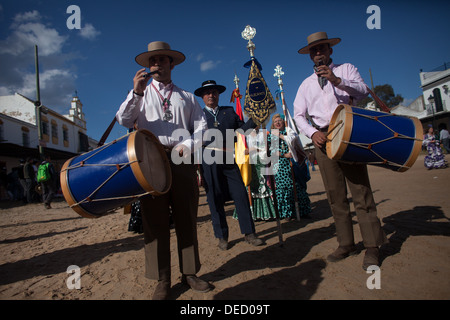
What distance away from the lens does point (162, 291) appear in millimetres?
2094

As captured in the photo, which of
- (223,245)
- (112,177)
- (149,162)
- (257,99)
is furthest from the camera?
(257,99)

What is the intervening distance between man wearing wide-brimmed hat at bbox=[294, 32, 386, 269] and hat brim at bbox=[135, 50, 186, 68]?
131cm

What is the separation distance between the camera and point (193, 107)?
2.47 meters

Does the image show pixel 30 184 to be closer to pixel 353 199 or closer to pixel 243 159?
pixel 243 159

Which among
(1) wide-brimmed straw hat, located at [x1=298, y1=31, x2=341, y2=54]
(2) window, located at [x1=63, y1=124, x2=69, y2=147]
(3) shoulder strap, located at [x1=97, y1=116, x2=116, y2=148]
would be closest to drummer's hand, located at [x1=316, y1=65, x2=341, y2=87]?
(1) wide-brimmed straw hat, located at [x1=298, y1=31, x2=341, y2=54]

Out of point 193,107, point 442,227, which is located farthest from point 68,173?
point 442,227

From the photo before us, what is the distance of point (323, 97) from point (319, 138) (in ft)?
1.64

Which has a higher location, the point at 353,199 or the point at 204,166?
the point at 204,166

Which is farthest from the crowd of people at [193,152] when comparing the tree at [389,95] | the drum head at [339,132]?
the tree at [389,95]

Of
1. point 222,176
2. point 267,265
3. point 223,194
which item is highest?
point 222,176

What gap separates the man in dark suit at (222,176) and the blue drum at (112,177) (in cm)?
157

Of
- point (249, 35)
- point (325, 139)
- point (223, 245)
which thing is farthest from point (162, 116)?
point (249, 35)
